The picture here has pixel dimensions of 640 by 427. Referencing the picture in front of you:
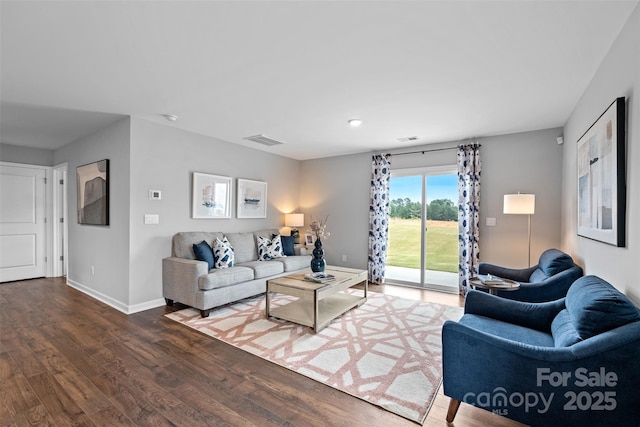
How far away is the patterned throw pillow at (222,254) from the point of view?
159 inches

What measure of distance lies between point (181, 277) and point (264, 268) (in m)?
1.13

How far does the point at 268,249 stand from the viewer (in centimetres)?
491

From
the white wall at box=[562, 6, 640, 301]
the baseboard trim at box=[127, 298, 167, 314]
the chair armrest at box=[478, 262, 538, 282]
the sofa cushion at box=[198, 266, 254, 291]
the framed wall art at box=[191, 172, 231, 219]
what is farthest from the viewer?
the framed wall art at box=[191, 172, 231, 219]

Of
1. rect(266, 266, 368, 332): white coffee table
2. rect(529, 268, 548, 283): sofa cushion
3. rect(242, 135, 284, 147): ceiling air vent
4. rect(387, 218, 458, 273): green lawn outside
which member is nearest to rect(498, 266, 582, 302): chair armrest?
rect(529, 268, 548, 283): sofa cushion

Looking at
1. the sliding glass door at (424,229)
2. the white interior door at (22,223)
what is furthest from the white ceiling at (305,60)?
the white interior door at (22,223)

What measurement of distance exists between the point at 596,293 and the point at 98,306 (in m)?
5.19

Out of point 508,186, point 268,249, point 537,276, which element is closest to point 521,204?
point 508,186

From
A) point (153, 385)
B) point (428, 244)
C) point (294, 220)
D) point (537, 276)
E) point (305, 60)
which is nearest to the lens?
point (153, 385)

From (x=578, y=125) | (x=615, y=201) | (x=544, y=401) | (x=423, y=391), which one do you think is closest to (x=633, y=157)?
(x=615, y=201)

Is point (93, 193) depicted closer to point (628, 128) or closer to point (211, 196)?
point (211, 196)

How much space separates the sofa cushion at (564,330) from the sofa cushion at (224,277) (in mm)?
3311

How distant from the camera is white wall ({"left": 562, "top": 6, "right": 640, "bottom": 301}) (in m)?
1.63

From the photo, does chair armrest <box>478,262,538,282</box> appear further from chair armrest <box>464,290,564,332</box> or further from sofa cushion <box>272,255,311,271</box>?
sofa cushion <box>272,255,311,271</box>

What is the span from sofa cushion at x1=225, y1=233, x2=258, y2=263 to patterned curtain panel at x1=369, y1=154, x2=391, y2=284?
2.16 meters
